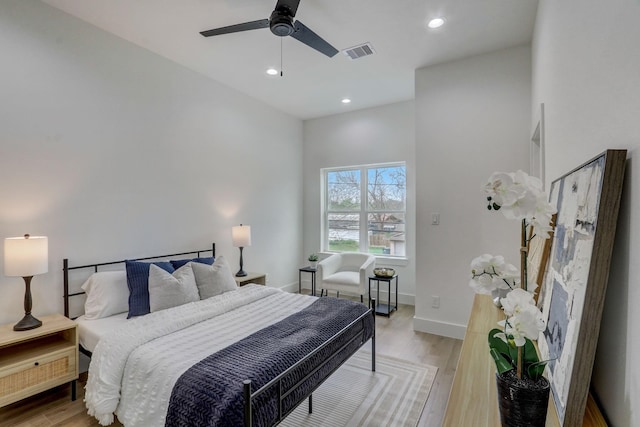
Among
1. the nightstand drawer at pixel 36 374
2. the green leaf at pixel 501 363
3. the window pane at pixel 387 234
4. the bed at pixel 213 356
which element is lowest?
the nightstand drawer at pixel 36 374

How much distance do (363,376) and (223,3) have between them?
3.37 m

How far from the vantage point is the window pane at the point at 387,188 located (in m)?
5.15

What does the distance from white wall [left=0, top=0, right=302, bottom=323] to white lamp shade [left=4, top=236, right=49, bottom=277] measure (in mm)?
329

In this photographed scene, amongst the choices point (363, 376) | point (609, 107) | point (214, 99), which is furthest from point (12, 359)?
point (609, 107)

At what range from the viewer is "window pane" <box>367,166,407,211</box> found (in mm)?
5148

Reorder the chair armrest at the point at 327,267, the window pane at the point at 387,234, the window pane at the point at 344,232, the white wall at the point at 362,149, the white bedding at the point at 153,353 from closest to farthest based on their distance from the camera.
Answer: the white bedding at the point at 153,353
the chair armrest at the point at 327,267
the white wall at the point at 362,149
the window pane at the point at 387,234
the window pane at the point at 344,232

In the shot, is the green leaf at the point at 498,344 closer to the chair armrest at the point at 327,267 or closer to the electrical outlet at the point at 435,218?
the electrical outlet at the point at 435,218

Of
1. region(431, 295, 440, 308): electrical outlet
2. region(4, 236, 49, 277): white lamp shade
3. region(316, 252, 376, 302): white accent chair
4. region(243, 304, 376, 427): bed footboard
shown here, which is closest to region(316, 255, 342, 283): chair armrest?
region(316, 252, 376, 302): white accent chair

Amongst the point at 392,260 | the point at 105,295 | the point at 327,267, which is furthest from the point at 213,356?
the point at 392,260

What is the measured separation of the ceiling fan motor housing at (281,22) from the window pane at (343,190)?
3489 mm

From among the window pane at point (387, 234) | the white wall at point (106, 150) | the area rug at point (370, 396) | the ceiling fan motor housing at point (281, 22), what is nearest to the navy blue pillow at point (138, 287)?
the white wall at point (106, 150)

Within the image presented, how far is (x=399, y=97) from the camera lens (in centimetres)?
479

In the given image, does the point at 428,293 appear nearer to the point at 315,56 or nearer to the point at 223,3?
the point at 315,56

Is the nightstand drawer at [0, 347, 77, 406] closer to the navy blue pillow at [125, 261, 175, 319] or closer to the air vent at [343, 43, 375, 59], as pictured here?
the navy blue pillow at [125, 261, 175, 319]
